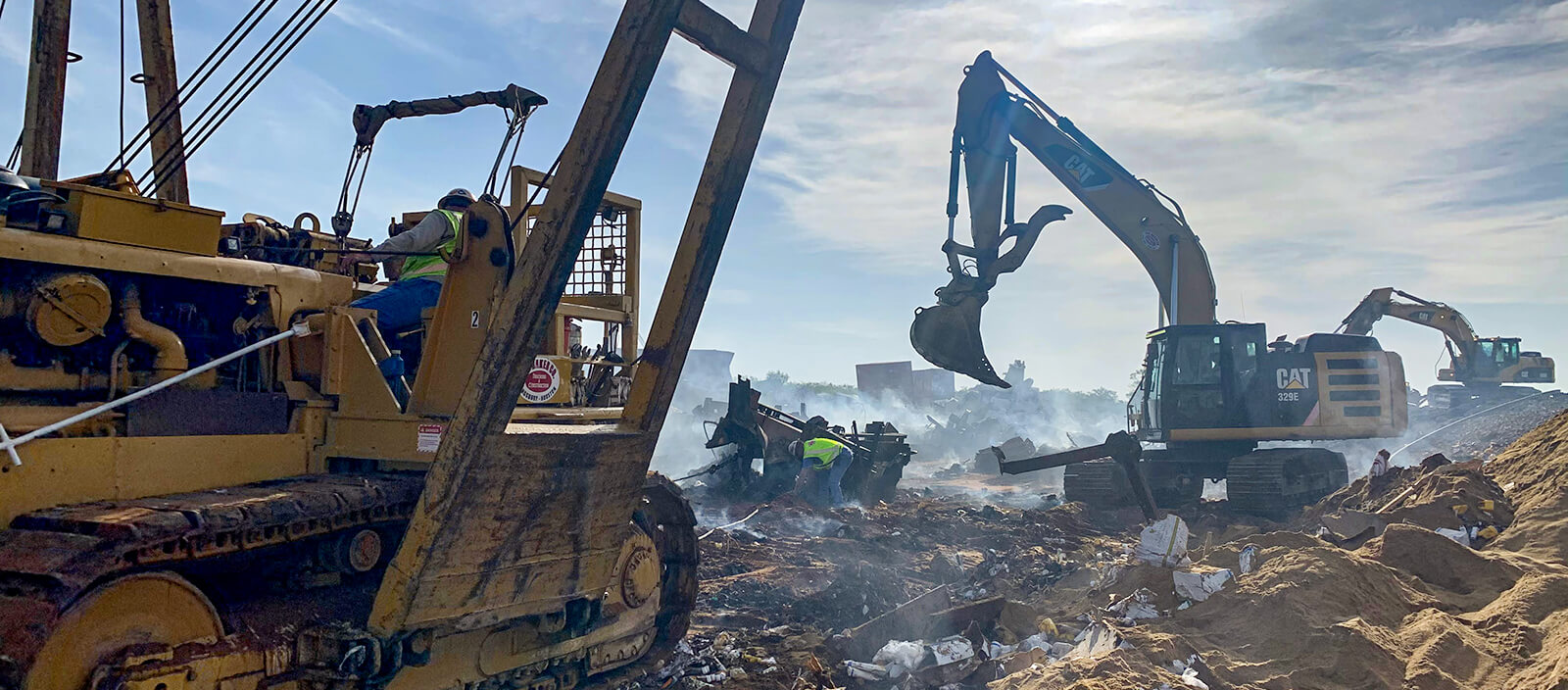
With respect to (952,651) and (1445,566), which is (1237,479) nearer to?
(1445,566)

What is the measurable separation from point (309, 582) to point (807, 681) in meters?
2.86

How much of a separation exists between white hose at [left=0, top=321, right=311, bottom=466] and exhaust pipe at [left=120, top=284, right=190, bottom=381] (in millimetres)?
53

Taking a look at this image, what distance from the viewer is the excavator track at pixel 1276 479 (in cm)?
1216

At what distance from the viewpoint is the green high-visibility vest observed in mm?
14656

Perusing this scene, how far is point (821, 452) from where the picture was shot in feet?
48.1

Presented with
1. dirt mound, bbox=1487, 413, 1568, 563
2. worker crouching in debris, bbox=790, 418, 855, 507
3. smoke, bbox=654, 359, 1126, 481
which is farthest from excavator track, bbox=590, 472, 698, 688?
smoke, bbox=654, 359, 1126, 481

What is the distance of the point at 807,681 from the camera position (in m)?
5.91

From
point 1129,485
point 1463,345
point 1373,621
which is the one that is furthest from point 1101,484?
point 1463,345

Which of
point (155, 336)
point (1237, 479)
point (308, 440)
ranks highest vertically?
point (155, 336)

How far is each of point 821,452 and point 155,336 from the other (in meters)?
11.1

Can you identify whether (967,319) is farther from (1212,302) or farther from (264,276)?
(264,276)

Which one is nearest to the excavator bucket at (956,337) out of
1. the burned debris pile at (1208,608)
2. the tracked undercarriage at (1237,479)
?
the burned debris pile at (1208,608)

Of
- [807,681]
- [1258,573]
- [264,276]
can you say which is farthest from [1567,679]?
[264,276]

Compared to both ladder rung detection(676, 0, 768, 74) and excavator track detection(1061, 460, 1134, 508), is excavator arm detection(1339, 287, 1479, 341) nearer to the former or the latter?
excavator track detection(1061, 460, 1134, 508)
